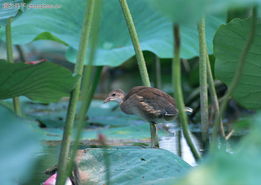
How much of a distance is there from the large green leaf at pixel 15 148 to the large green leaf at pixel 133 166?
644mm

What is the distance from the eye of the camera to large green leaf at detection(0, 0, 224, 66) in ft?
12.0

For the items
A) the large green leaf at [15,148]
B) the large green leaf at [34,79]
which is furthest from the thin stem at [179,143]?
the large green leaf at [15,148]

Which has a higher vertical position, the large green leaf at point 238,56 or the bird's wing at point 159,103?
the large green leaf at point 238,56

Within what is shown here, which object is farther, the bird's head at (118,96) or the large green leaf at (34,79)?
the bird's head at (118,96)

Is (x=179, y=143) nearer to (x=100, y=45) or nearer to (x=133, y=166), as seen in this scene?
(x=100, y=45)

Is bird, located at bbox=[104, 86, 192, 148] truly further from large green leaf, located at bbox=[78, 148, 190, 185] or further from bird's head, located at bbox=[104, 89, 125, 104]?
large green leaf, located at bbox=[78, 148, 190, 185]

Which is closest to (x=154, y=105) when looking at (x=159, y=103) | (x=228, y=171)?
(x=159, y=103)

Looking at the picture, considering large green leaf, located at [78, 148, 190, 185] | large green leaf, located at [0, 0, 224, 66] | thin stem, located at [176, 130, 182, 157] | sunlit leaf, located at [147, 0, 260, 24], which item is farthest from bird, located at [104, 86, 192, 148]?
sunlit leaf, located at [147, 0, 260, 24]

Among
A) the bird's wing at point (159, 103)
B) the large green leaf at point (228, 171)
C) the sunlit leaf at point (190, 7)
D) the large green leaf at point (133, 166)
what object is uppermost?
the sunlit leaf at point (190, 7)

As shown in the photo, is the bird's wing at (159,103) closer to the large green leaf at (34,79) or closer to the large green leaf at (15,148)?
the large green leaf at (34,79)

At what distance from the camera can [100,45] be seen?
4.01 m

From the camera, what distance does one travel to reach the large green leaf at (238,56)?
85.0 inches

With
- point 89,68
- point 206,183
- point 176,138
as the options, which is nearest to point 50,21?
point 176,138

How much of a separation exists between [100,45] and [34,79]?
2184mm
